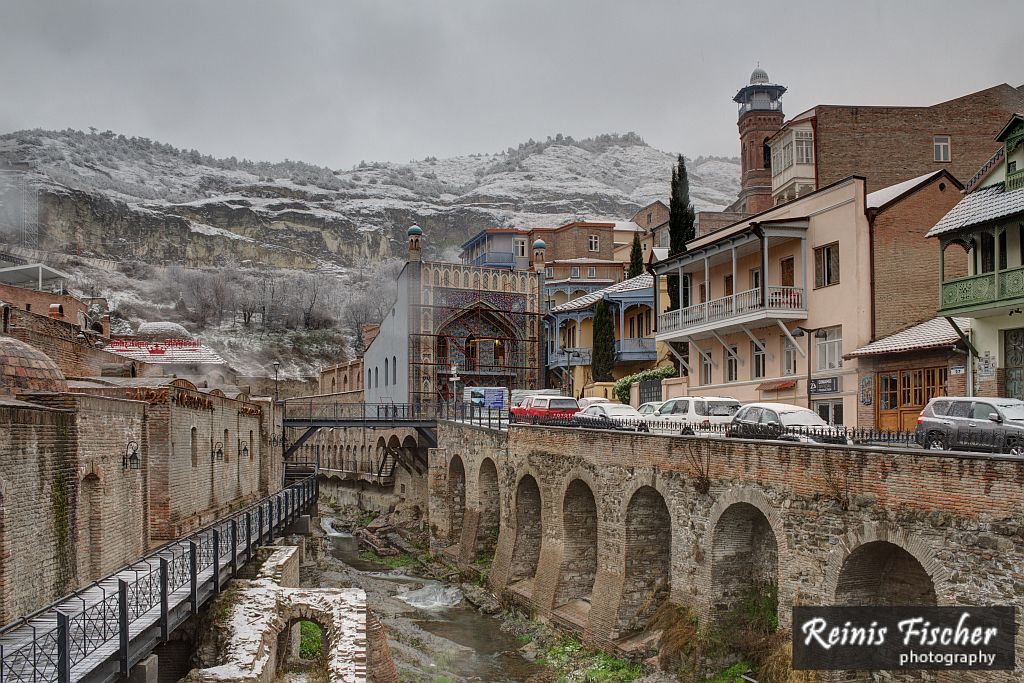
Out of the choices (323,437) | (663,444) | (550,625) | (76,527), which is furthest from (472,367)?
(76,527)

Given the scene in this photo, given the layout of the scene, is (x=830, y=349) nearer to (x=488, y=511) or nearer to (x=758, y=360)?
(x=758, y=360)

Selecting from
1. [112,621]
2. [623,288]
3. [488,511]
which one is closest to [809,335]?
[488,511]

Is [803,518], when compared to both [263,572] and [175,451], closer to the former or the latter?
[263,572]

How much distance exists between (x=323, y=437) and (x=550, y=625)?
151 feet

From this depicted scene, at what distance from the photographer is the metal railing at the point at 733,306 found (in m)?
28.1

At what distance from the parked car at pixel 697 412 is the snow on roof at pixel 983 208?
23.1 ft

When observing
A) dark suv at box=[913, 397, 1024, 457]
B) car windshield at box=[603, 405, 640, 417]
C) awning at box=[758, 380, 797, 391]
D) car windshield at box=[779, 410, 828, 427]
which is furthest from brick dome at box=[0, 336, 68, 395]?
awning at box=[758, 380, 797, 391]

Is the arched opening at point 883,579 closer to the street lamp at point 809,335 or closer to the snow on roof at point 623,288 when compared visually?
the street lamp at point 809,335

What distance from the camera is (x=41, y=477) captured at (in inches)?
555

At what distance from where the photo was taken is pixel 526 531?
96.0 ft

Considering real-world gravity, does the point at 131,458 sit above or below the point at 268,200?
below

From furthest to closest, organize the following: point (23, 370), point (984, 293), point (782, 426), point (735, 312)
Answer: point (735, 312)
point (984, 293)
point (782, 426)
point (23, 370)

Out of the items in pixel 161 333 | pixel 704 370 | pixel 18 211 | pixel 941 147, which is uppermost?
pixel 18 211

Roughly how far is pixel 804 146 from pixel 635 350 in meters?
12.7
